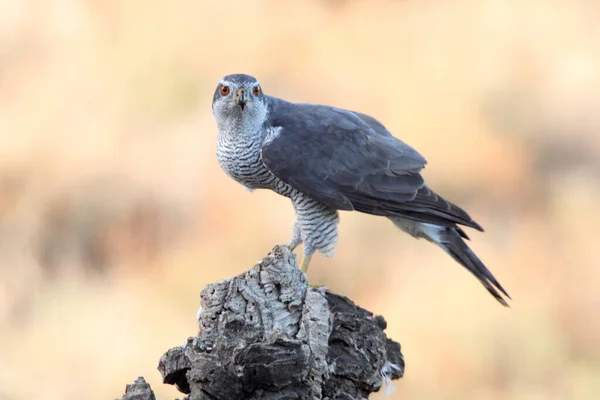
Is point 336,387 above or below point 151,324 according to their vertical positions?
below

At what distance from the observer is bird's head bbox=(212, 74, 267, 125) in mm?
5941

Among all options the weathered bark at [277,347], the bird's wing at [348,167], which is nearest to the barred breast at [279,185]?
the bird's wing at [348,167]

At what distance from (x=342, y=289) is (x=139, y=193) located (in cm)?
201

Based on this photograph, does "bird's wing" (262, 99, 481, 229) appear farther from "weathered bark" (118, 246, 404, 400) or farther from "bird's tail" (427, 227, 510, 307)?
"weathered bark" (118, 246, 404, 400)

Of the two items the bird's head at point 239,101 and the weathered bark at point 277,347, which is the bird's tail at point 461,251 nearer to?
the bird's head at point 239,101

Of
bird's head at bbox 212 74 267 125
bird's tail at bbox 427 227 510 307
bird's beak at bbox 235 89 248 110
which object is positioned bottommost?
bird's tail at bbox 427 227 510 307

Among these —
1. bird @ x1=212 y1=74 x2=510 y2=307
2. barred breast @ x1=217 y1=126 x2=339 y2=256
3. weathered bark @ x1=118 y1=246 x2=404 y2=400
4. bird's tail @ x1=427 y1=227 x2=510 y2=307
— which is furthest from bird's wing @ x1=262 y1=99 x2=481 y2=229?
weathered bark @ x1=118 y1=246 x2=404 y2=400

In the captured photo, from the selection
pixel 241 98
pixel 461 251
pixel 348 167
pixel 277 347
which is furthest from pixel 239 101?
pixel 277 347

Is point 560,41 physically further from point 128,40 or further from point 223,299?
point 223,299

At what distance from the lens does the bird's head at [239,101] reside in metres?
5.94

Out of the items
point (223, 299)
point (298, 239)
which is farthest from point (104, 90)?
point (223, 299)

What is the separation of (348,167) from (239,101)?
833mm

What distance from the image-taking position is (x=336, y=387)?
14.5 feet

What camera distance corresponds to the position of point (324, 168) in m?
6.16
